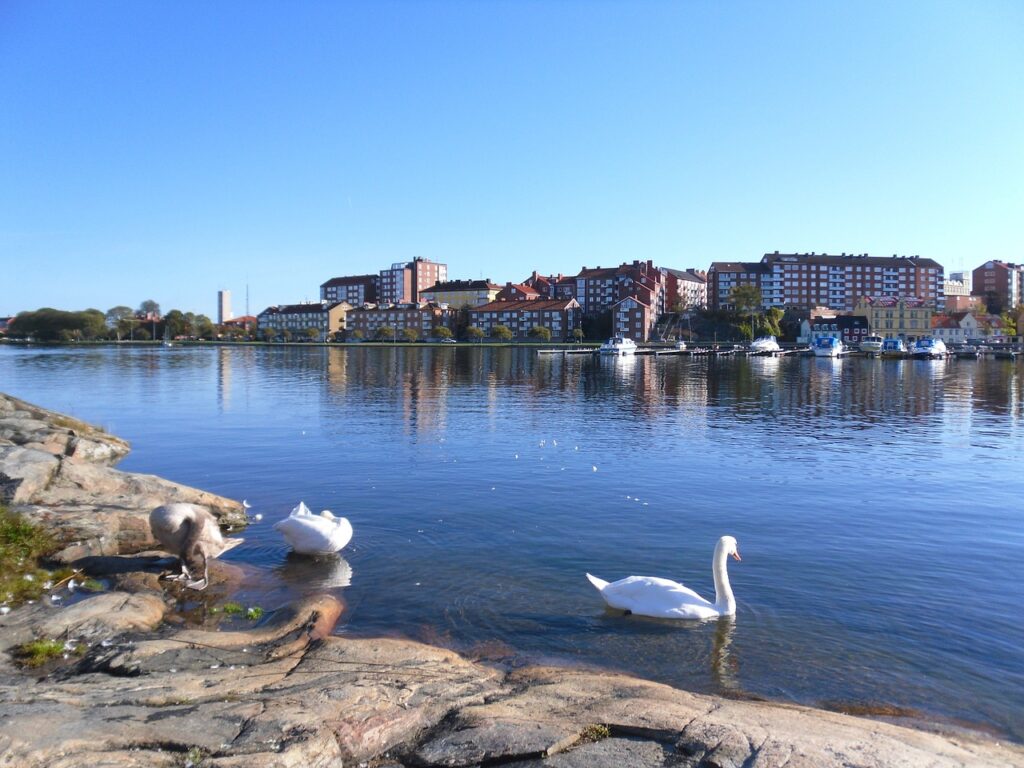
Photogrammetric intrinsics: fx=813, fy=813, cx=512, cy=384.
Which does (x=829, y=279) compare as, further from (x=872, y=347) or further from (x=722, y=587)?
(x=722, y=587)

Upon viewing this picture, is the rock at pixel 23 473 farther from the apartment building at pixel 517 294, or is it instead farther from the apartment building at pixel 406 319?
the apartment building at pixel 517 294

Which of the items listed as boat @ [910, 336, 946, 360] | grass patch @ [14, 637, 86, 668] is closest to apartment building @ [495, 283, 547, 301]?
boat @ [910, 336, 946, 360]

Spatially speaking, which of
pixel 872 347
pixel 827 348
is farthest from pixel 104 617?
pixel 872 347

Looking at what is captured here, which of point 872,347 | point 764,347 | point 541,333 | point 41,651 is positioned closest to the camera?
point 41,651

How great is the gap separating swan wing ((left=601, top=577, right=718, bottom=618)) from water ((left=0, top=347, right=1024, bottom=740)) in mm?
187

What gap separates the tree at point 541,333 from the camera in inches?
6639

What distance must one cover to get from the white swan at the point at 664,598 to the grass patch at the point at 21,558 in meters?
7.59

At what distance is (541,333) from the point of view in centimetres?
16950

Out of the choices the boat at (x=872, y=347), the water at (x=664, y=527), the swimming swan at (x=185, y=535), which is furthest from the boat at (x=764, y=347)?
the swimming swan at (x=185, y=535)

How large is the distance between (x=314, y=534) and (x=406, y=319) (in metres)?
179

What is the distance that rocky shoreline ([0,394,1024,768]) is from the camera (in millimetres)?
6242

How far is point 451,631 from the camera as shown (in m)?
10.6

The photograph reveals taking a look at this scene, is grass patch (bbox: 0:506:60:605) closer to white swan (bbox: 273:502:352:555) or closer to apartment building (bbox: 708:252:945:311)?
white swan (bbox: 273:502:352:555)

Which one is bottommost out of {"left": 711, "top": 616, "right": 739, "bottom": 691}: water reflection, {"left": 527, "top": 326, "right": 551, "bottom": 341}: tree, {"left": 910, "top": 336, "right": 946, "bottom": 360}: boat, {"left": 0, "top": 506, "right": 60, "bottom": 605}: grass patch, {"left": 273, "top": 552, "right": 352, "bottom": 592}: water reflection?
{"left": 711, "top": 616, "right": 739, "bottom": 691}: water reflection
